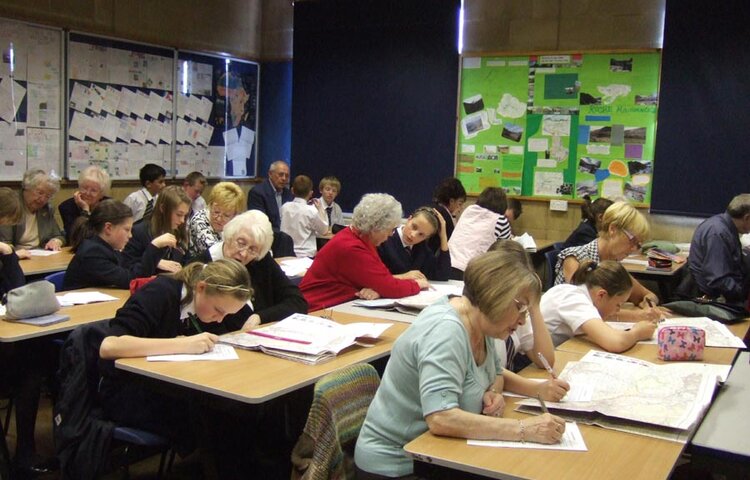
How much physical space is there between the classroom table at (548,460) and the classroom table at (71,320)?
6.54ft

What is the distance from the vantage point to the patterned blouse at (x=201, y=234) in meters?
4.80

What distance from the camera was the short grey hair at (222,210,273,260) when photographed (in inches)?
141

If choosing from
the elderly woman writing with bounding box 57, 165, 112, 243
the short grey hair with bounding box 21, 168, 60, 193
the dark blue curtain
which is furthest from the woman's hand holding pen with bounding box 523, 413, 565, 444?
the dark blue curtain

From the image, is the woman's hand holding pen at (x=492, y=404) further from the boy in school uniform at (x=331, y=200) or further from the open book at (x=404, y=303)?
the boy in school uniform at (x=331, y=200)

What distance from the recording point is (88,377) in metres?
2.79

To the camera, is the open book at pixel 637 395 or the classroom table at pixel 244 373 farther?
the classroom table at pixel 244 373

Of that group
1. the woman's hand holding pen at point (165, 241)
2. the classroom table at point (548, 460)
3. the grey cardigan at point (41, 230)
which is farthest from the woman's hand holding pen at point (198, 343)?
the grey cardigan at point (41, 230)

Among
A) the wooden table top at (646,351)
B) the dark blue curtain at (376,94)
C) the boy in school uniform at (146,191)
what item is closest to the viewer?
the wooden table top at (646,351)

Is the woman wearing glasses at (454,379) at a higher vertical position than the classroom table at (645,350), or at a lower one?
higher

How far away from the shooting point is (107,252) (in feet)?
14.0

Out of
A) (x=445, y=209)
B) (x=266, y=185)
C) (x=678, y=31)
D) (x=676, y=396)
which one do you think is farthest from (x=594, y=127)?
(x=676, y=396)

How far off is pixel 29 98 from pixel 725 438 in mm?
6380

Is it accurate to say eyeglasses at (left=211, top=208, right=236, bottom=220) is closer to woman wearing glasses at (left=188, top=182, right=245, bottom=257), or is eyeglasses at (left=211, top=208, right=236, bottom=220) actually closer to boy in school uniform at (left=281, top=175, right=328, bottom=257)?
woman wearing glasses at (left=188, top=182, right=245, bottom=257)

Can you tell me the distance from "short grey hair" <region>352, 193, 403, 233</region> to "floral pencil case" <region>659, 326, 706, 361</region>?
1637mm
